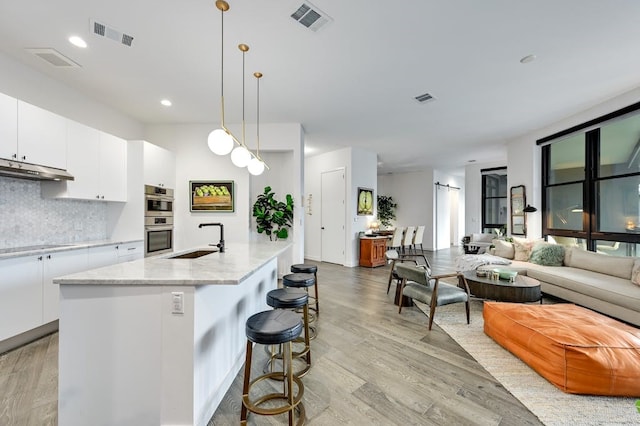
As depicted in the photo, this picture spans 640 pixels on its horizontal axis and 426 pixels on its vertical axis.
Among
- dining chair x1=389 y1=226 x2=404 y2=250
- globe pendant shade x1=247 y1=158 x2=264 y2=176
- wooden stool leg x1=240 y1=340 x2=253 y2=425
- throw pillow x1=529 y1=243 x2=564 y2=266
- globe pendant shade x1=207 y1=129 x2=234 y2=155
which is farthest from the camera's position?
dining chair x1=389 y1=226 x2=404 y2=250

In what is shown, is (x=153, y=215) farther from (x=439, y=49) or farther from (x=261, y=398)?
(x=439, y=49)

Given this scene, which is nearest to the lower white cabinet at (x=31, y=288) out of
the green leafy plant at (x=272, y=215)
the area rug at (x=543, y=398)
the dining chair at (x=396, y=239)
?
the green leafy plant at (x=272, y=215)

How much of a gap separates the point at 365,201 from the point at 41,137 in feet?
18.9

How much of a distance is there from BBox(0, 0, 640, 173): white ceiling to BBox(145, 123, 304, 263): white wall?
11.5 inches

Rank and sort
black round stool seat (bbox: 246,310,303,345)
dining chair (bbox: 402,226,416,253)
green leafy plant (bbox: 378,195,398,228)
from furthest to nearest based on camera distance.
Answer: green leafy plant (bbox: 378,195,398,228), dining chair (bbox: 402,226,416,253), black round stool seat (bbox: 246,310,303,345)

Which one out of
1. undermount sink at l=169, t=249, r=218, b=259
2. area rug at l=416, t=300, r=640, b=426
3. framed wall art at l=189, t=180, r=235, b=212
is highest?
framed wall art at l=189, t=180, r=235, b=212

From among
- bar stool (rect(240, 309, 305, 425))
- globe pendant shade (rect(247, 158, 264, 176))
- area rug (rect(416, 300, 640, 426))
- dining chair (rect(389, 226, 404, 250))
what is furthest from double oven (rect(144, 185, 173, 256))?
dining chair (rect(389, 226, 404, 250))

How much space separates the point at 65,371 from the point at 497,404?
2.71m

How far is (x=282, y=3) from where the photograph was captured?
2014 mm

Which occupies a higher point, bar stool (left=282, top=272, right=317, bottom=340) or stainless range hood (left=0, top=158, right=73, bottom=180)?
stainless range hood (left=0, top=158, right=73, bottom=180)

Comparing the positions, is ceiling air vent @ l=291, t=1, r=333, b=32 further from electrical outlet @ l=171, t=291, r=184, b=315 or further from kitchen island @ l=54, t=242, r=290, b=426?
electrical outlet @ l=171, t=291, r=184, b=315

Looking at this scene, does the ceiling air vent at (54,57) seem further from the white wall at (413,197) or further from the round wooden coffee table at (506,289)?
the white wall at (413,197)

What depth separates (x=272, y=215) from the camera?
488 centimetres

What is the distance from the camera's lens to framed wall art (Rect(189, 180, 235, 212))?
4645mm
